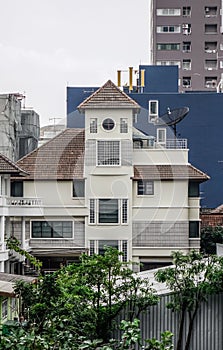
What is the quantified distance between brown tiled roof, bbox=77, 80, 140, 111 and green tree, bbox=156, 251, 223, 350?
7.40 metres

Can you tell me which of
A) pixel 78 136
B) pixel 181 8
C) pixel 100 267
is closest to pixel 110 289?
pixel 100 267

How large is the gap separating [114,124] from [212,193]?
5.52 metres

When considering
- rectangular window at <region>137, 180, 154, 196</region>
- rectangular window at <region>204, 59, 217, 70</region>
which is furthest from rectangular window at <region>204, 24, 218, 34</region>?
rectangular window at <region>137, 180, 154, 196</region>

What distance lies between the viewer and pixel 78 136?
18.0m

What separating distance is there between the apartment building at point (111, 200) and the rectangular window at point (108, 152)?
3 centimetres

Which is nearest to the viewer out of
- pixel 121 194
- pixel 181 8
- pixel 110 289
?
pixel 110 289

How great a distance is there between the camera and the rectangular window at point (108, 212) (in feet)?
55.8

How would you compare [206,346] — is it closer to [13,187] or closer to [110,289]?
[110,289]

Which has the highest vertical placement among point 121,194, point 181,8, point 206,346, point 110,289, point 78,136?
point 181,8

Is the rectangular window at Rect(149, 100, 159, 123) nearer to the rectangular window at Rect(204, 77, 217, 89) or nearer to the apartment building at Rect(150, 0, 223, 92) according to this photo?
the apartment building at Rect(150, 0, 223, 92)

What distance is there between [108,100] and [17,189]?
3.23m

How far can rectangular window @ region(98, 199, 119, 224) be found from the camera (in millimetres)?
17000

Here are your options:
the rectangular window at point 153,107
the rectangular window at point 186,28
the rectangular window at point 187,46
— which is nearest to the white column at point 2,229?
the rectangular window at point 153,107

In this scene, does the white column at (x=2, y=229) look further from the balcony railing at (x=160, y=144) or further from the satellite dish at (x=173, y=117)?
the satellite dish at (x=173, y=117)
